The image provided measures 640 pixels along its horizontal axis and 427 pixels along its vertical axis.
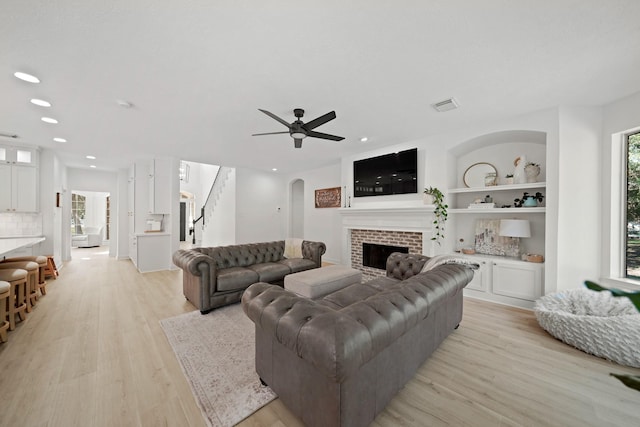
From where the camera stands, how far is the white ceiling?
178cm

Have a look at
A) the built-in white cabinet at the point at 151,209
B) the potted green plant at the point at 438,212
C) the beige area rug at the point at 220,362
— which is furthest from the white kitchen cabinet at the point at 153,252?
the potted green plant at the point at 438,212

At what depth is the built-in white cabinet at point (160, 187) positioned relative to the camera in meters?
5.78

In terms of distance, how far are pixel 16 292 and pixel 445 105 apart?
5.73 meters

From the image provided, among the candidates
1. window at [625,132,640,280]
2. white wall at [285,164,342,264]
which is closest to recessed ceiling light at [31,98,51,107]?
white wall at [285,164,342,264]

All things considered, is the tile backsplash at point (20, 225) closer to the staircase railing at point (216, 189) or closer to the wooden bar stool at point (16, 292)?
the wooden bar stool at point (16, 292)

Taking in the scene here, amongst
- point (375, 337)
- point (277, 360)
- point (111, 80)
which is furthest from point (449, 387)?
point (111, 80)

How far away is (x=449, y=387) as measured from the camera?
1.97 meters

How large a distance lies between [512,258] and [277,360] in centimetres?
379

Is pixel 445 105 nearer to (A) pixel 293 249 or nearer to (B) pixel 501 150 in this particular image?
(B) pixel 501 150

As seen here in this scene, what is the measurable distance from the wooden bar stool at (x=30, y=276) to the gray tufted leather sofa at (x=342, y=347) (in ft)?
11.4

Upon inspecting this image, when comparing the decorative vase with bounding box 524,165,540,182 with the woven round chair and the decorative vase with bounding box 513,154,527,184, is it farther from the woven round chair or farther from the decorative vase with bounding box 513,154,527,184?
the woven round chair

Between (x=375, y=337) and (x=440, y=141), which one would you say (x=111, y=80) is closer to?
(x=375, y=337)

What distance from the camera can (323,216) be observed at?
7.17m

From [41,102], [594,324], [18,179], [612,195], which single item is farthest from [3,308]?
[612,195]
